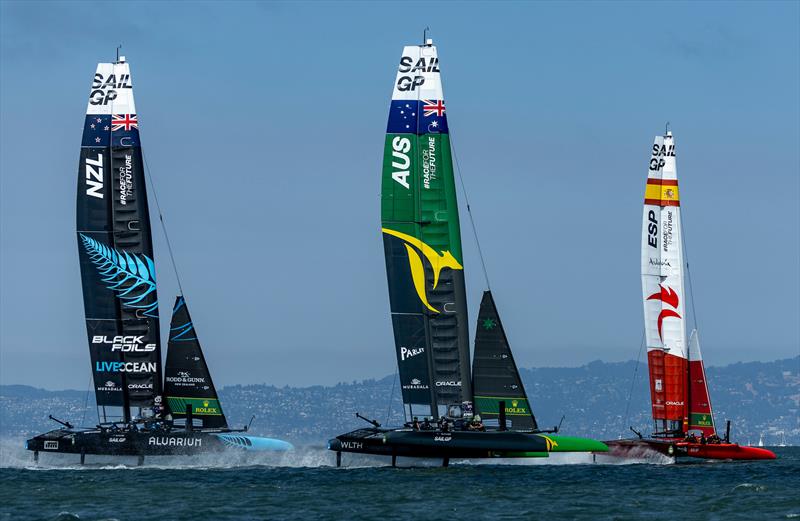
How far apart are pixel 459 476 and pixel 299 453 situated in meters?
10.6

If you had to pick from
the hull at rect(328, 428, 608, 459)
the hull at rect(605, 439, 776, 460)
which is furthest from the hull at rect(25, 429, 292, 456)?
the hull at rect(605, 439, 776, 460)

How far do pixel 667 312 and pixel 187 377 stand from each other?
2457 centimetres

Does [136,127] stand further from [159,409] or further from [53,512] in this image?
[53,512]

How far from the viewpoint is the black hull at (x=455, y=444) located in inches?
2399

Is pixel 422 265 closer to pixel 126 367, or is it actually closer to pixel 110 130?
pixel 126 367

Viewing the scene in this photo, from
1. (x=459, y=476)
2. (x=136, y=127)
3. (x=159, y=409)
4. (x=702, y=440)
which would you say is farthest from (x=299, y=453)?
(x=702, y=440)

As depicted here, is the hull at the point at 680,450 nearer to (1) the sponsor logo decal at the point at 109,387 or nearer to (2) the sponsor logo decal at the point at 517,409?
(2) the sponsor logo decal at the point at 517,409

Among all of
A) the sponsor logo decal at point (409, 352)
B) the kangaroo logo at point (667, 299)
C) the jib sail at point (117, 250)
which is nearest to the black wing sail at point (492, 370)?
the sponsor logo decal at point (409, 352)

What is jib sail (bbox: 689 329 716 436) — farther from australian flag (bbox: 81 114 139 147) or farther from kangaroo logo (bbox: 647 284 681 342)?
australian flag (bbox: 81 114 139 147)

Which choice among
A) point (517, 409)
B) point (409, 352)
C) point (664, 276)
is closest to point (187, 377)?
point (409, 352)

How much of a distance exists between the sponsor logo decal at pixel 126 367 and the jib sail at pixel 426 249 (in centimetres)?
1115

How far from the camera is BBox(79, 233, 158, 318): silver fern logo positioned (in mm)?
67688

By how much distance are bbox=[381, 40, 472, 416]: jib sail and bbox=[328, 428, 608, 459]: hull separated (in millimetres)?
2263

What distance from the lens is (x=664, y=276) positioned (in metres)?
79.6
